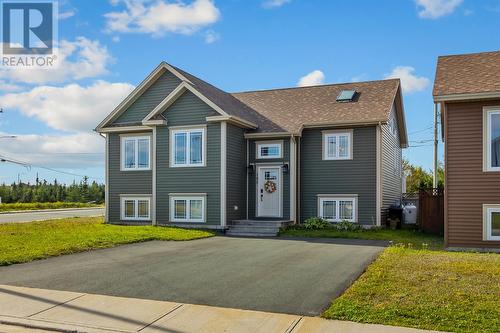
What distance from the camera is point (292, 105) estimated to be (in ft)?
77.2

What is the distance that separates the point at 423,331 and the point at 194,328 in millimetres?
2801

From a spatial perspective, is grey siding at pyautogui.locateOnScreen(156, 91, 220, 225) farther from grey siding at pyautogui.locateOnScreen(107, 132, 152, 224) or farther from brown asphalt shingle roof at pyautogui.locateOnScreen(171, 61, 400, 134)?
grey siding at pyautogui.locateOnScreen(107, 132, 152, 224)

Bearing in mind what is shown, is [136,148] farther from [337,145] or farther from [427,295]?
[427,295]

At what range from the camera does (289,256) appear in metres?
12.0

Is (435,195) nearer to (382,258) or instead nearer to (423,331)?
(382,258)

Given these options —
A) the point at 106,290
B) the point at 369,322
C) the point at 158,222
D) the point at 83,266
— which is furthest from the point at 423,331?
the point at 158,222

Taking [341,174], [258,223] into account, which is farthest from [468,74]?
[258,223]

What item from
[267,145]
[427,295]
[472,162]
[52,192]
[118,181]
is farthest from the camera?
[52,192]

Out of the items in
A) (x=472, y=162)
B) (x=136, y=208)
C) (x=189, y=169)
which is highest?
(x=472, y=162)

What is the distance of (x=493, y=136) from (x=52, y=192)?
2093 inches

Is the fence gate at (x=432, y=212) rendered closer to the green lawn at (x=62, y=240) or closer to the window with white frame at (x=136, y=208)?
the green lawn at (x=62, y=240)

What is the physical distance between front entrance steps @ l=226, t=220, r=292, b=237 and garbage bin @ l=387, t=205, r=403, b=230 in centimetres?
439

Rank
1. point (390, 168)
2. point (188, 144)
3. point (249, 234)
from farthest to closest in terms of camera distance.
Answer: point (390, 168), point (188, 144), point (249, 234)

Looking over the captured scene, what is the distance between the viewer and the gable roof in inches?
795
